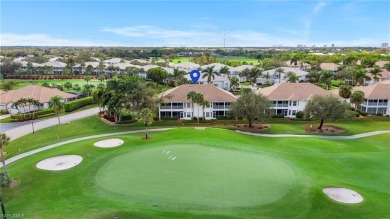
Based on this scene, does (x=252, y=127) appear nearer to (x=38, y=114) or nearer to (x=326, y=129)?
(x=326, y=129)

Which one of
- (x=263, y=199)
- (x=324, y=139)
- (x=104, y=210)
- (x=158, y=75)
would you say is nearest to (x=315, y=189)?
(x=263, y=199)

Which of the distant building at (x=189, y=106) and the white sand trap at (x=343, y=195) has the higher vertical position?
the distant building at (x=189, y=106)

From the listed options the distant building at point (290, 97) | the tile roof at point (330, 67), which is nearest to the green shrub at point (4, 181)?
the distant building at point (290, 97)

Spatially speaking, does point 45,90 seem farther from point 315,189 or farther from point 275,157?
point 315,189

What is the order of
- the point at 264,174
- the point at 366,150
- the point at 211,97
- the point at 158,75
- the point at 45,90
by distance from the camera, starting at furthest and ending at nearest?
the point at 158,75 → the point at 45,90 → the point at 211,97 → the point at 366,150 → the point at 264,174

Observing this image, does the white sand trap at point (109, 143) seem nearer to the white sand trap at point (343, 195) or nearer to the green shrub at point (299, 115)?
the white sand trap at point (343, 195)

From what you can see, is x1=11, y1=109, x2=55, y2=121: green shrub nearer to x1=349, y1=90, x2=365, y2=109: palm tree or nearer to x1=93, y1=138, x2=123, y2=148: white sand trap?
x1=93, y1=138, x2=123, y2=148: white sand trap
